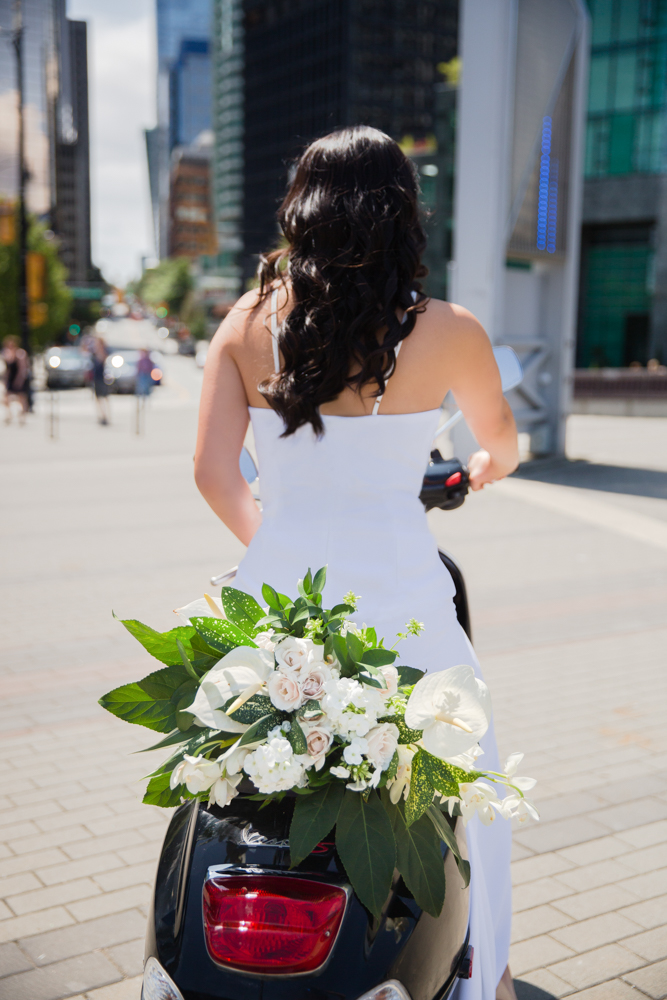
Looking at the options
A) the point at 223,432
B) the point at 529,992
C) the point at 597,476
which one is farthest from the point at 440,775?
the point at 597,476

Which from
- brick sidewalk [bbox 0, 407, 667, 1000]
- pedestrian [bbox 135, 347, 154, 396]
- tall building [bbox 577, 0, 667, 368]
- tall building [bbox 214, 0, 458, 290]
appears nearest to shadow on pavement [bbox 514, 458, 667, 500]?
brick sidewalk [bbox 0, 407, 667, 1000]

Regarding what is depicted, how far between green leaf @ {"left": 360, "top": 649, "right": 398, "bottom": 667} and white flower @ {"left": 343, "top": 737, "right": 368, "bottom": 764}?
0.39ft

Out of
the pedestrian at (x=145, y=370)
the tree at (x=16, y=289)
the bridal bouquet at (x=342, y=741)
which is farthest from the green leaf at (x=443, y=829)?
the tree at (x=16, y=289)

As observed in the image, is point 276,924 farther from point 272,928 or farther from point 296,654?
point 296,654

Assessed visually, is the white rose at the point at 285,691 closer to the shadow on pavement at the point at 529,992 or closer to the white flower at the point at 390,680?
the white flower at the point at 390,680

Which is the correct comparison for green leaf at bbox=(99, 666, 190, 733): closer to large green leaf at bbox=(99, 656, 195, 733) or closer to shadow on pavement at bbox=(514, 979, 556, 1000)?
large green leaf at bbox=(99, 656, 195, 733)

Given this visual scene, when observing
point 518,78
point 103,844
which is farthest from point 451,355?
point 518,78

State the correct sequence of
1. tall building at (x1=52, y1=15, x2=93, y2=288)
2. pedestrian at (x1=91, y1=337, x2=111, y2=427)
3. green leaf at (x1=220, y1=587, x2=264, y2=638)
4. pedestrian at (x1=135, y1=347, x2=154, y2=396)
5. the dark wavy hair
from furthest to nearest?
1. tall building at (x1=52, y1=15, x2=93, y2=288)
2. pedestrian at (x1=135, y1=347, x2=154, y2=396)
3. pedestrian at (x1=91, y1=337, x2=111, y2=427)
4. the dark wavy hair
5. green leaf at (x1=220, y1=587, x2=264, y2=638)

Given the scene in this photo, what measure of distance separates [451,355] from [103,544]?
22.8 ft

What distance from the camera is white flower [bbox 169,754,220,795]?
4.56 ft

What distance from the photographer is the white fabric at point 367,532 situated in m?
1.82

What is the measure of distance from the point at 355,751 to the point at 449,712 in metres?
0.15

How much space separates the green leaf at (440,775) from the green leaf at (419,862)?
0.25 ft

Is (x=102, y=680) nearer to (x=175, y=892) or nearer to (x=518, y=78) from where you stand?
(x=175, y=892)
